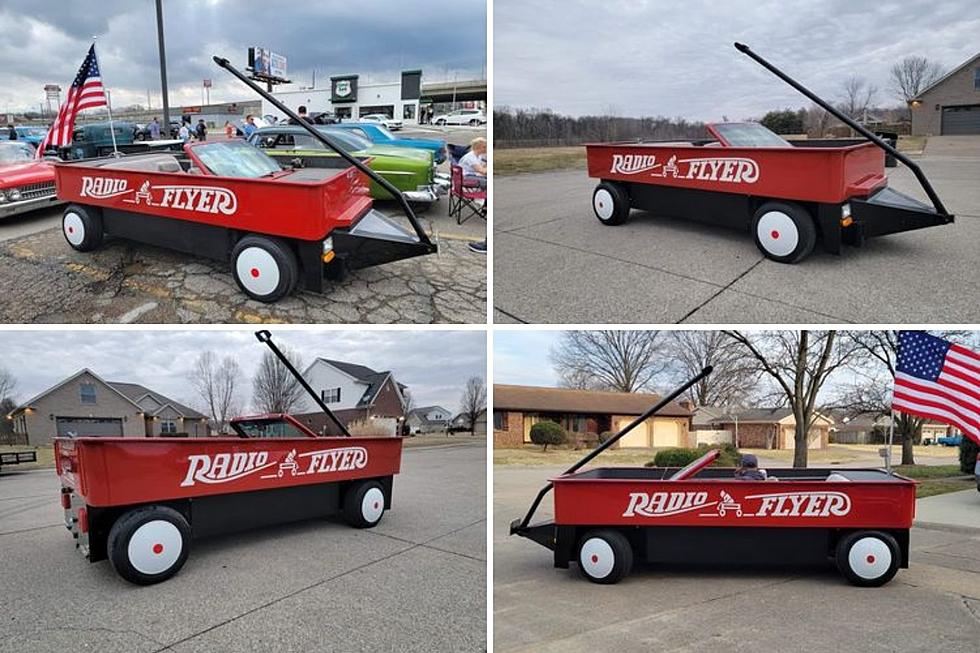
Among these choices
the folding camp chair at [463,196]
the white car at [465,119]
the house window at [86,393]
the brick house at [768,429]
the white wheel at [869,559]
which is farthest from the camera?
the white car at [465,119]

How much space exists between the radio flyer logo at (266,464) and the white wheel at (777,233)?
5.13 meters

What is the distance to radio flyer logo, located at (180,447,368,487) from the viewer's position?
5.53m

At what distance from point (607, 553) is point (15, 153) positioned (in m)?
12.8

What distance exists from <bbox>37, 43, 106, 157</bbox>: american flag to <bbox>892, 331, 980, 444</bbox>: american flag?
10.4m

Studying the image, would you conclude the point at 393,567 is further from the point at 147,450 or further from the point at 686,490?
the point at 686,490

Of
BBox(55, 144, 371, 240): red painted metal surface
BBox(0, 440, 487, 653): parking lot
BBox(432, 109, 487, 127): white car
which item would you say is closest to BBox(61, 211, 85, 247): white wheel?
BBox(55, 144, 371, 240): red painted metal surface

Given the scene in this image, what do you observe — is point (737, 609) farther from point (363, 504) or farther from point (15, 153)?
point (15, 153)

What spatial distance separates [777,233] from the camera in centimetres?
753

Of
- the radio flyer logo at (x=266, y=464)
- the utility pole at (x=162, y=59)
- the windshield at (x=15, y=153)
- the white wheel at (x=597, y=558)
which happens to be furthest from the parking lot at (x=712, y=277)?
the utility pole at (x=162, y=59)

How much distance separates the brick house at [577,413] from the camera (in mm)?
25781

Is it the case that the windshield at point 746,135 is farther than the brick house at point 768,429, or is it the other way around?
the brick house at point 768,429

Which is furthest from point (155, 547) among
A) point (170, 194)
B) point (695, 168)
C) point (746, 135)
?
point (746, 135)

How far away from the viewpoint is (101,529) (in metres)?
5.14

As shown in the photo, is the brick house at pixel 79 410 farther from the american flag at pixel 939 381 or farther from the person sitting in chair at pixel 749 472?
the american flag at pixel 939 381
